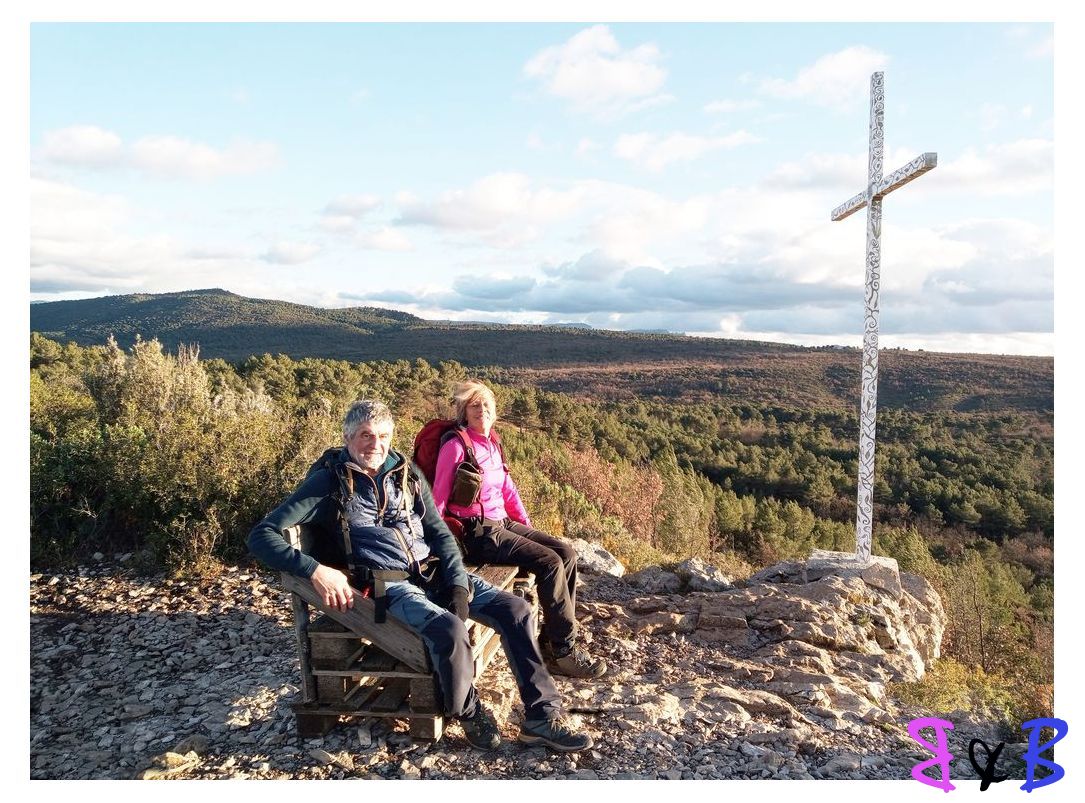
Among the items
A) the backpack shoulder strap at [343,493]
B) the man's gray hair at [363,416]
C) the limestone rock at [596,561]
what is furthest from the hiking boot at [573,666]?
the limestone rock at [596,561]

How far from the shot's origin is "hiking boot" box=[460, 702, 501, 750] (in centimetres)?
319

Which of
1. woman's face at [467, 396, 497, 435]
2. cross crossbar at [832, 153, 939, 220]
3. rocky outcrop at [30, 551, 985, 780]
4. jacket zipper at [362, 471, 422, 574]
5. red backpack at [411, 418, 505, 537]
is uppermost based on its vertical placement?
cross crossbar at [832, 153, 939, 220]

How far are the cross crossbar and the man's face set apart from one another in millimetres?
4519

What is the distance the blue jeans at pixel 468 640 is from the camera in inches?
121

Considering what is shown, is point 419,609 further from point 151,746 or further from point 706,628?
point 706,628

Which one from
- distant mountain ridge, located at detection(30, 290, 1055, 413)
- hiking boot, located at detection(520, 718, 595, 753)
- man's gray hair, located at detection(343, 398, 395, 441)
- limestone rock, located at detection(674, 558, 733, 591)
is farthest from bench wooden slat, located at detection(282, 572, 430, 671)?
distant mountain ridge, located at detection(30, 290, 1055, 413)

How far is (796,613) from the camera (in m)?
5.42

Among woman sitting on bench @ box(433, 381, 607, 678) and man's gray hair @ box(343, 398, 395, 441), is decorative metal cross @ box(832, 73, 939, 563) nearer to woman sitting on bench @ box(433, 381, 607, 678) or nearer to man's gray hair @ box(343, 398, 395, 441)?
woman sitting on bench @ box(433, 381, 607, 678)

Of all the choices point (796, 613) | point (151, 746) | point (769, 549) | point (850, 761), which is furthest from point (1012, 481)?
point (151, 746)

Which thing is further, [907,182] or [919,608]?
[919,608]

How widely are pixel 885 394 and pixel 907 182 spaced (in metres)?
37.7

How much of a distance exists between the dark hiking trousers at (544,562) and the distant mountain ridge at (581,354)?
1476 inches

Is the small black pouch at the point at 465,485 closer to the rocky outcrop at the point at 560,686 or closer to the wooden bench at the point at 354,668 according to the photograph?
the wooden bench at the point at 354,668

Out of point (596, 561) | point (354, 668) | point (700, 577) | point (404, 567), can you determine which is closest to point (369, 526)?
point (404, 567)
